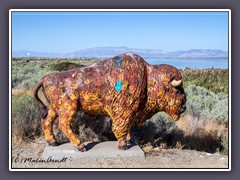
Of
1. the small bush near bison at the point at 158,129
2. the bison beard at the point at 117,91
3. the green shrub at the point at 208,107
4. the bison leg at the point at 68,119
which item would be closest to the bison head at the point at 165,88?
the bison beard at the point at 117,91

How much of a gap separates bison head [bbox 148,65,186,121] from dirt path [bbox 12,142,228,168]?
935mm

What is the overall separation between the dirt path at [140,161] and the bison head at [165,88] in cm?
94

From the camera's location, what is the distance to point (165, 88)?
6574mm

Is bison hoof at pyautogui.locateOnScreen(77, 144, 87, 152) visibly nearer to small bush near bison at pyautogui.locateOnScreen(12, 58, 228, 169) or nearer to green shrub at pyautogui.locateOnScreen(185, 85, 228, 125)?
small bush near bison at pyautogui.locateOnScreen(12, 58, 228, 169)

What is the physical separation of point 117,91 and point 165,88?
0.91 metres

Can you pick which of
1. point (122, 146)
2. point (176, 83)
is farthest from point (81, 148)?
point (176, 83)

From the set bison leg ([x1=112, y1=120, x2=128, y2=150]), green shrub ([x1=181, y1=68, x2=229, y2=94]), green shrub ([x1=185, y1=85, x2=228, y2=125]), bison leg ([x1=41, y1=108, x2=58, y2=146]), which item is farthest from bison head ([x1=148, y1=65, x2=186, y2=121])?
green shrub ([x1=181, y1=68, x2=229, y2=94])

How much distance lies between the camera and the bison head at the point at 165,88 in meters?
6.57

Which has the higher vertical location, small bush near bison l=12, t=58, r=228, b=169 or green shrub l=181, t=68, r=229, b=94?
green shrub l=181, t=68, r=229, b=94

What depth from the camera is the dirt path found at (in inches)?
246

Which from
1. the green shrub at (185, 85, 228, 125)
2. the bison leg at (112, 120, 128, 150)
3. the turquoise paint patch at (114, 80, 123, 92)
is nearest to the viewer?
the turquoise paint patch at (114, 80, 123, 92)

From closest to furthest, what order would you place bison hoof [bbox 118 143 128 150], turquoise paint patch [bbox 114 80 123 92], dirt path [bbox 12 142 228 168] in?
dirt path [bbox 12 142 228 168] → turquoise paint patch [bbox 114 80 123 92] → bison hoof [bbox 118 143 128 150]

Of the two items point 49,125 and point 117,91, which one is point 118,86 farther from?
point 49,125
